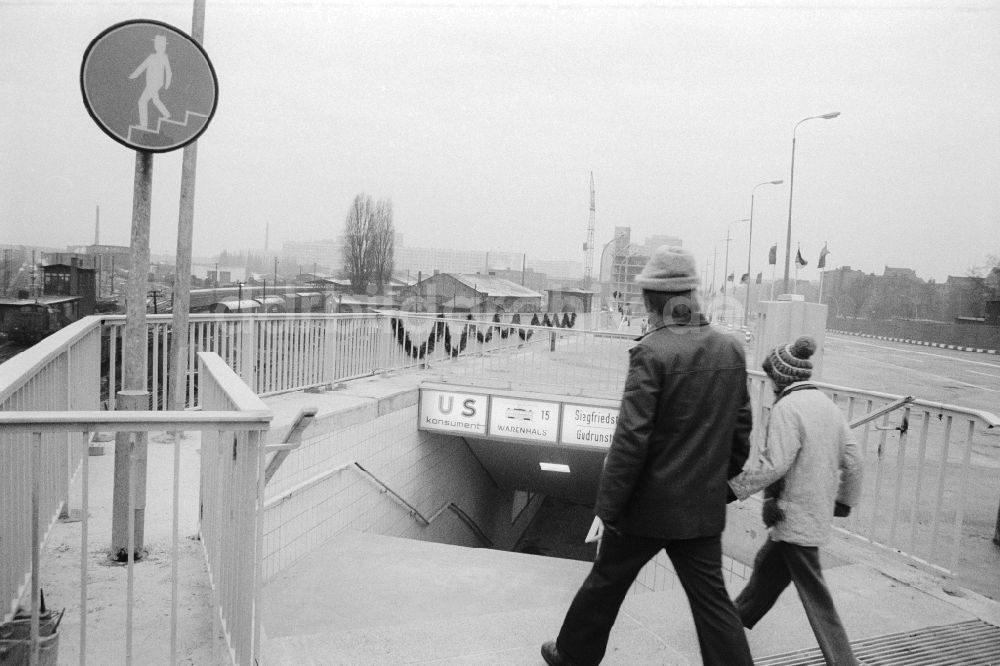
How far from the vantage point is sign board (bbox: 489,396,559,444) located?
10031mm

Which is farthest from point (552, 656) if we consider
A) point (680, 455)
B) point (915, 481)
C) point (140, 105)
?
point (915, 481)

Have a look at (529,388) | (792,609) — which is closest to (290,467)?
(792,609)

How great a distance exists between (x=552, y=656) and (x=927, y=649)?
1935 millimetres

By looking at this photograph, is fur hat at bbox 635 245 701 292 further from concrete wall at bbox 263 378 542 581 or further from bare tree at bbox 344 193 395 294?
bare tree at bbox 344 193 395 294

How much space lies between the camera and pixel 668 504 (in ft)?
8.03

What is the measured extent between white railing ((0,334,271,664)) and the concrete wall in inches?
97.2

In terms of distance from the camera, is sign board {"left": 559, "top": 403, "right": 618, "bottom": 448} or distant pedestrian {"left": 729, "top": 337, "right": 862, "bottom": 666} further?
sign board {"left": 559, "top": 403, "right": 618, "bottom": 448}

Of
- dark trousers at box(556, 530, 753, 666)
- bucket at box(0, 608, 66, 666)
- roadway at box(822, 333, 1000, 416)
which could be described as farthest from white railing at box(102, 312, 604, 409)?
roadway at box(822, 333, 1000, 416)

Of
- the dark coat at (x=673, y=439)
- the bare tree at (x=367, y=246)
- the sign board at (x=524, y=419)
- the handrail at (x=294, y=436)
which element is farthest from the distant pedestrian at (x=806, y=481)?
the bare tree at (x=367, y=246)

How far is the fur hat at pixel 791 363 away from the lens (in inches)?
115

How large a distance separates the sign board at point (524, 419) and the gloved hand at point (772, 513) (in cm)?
712

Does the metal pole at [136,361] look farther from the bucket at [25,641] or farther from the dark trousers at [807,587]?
the dark trousers at [807,587]

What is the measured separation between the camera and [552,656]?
9.27ft

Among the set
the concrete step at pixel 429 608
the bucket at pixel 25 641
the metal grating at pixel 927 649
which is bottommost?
the concrete step at pixel 429 608
